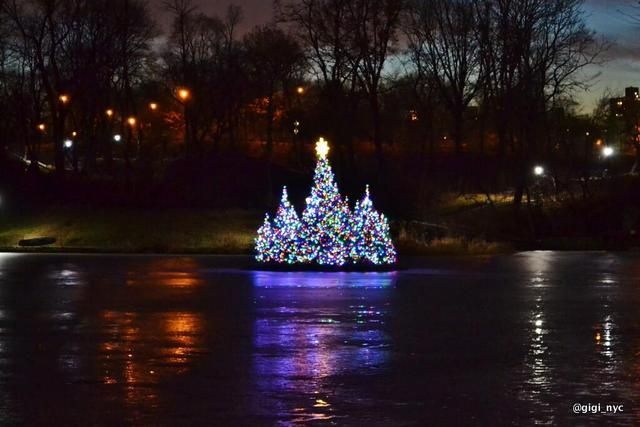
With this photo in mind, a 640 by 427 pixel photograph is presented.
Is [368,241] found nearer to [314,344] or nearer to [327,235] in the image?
[327,235]

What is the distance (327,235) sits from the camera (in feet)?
104

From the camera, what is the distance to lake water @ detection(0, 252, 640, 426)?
9.99 m

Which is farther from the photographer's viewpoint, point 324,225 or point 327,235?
point 324,225

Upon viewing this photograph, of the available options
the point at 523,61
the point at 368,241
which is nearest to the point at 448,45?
the point at 523,61

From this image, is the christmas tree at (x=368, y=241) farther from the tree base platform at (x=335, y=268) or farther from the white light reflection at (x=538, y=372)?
the white light reflection at (x=538, y=372)

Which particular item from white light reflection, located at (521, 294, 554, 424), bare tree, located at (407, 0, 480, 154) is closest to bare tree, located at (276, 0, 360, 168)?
bare tree, located at (407, 0, 480, 154)

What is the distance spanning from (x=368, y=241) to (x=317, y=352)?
60.1 feet

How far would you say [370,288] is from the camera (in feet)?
80.8

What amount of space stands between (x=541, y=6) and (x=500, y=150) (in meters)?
10.3

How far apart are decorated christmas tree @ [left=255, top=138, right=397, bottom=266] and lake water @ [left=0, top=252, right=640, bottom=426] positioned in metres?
5.53

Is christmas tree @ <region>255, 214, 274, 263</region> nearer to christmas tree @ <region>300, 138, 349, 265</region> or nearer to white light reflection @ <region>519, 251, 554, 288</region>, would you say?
christmas tree @ <region>300, 138, 349, 265</region>

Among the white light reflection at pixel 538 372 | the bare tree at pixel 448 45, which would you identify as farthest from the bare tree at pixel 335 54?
the white light reflection at pixel 538 372

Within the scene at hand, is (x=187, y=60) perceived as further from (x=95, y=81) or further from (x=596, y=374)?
(x=596, y=374)

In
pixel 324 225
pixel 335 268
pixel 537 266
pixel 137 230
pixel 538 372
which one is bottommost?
pixel 538 372
